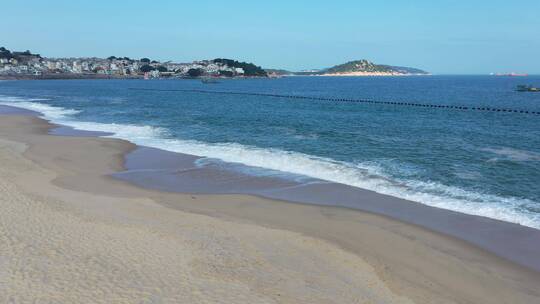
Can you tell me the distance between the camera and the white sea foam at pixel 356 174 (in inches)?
647

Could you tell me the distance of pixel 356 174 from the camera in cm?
2152

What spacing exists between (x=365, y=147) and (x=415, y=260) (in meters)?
17.9

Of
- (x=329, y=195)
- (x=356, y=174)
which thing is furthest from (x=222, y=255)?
(x=356, y=174)

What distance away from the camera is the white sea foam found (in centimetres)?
1642

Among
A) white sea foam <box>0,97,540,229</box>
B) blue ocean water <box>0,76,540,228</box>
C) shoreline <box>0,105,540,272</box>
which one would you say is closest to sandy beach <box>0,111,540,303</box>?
shoreline <box>0,105,540,272</box>

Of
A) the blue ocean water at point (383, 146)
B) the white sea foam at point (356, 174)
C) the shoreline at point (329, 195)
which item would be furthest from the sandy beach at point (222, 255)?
the blue ocean water at point (383, 146)

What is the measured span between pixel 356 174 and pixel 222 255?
1136cm

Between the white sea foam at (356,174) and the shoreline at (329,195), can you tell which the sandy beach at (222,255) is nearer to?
the shoreline at (329,195)

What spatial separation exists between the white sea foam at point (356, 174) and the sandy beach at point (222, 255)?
335 cm

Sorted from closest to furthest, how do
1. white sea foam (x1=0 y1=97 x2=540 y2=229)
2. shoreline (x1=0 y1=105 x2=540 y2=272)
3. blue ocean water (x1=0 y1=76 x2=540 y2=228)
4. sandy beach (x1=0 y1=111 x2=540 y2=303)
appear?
sandy beach (x1=0 y1=111 x2=540 y2=303)
shoreline (x1=0 y1=105 x2=540 y2=272)
white sea foam (x1=0 y1=97 x2=540 y2=229)
blue ocean water (x1=0 y1=76 x2=540 y2=228)

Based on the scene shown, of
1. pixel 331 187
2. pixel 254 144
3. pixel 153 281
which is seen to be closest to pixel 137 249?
pixel 153 281

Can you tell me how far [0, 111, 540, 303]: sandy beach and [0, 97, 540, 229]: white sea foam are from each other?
3.35 m

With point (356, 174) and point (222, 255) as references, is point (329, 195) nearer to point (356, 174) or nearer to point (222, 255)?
point (356, 174)

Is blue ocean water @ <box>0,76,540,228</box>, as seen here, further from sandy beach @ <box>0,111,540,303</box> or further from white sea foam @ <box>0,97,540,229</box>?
sandy beach @ <box>0,111,540,303</box>
